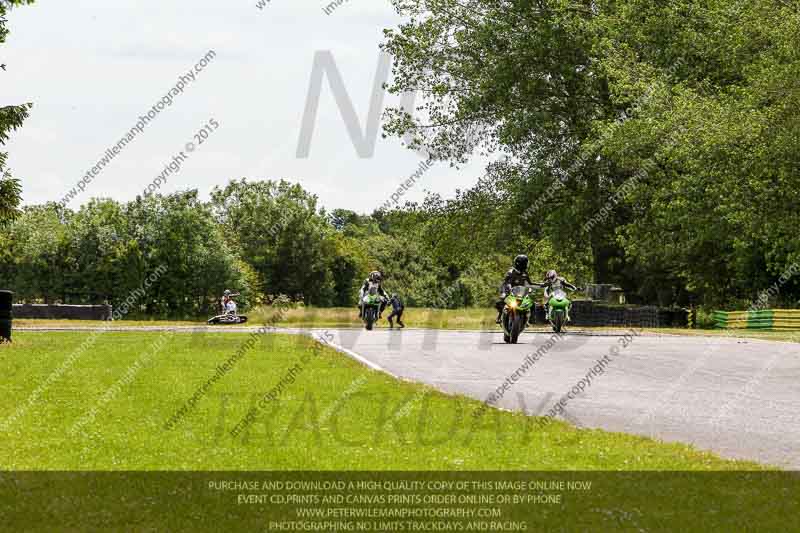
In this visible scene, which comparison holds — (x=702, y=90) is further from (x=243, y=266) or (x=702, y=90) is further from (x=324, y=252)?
(x=324, y=252)

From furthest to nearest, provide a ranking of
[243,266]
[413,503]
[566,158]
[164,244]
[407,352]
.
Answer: [243,266] < [164,244] < [566,158] < [407,352] < [413,503]

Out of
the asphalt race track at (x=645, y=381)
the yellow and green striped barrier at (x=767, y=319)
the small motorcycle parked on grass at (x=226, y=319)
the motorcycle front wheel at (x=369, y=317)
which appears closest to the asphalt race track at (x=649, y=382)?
the asphalt race track at (x=645, y=381)

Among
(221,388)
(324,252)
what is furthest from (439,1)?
(324,252)

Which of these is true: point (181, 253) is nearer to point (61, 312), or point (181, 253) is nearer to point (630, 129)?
point (61, 312)

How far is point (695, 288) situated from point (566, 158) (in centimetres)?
934

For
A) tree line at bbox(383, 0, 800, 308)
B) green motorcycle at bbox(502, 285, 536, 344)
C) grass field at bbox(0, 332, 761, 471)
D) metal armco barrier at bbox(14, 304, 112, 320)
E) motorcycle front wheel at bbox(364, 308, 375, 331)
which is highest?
tree line at bbox(383, 0, 800, 308)

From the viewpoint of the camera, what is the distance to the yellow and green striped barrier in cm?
4412

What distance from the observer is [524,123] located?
4475 cm

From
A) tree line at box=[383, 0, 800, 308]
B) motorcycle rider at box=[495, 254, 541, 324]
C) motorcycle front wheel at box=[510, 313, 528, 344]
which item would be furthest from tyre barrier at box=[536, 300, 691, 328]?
motorcycle rider at box=[495, 254, 541, 324]

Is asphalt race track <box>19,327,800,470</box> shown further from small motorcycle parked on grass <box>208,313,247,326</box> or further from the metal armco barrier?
the metal armco barrier

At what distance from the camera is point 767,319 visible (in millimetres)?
44781

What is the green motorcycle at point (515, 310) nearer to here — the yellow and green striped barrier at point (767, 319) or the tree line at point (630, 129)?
the tree line at point (630, 129)

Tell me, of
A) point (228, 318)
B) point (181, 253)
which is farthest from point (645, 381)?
point (181, 253)

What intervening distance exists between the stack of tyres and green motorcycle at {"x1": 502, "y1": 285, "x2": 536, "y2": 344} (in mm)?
11448
